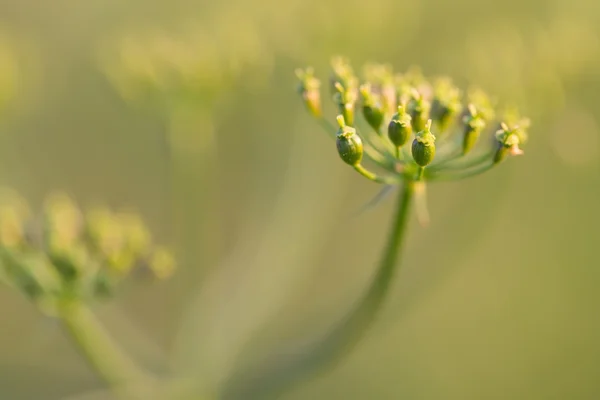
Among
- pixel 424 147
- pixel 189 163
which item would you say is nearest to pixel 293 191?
pixel 189 163

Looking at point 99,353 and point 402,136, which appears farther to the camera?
point 99,353

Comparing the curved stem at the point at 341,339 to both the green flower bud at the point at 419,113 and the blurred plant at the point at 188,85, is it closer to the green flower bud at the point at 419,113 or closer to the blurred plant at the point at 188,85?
the green flower bud at the point at 419,113

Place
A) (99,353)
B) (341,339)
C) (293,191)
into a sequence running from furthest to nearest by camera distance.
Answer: (293,191) → (99,353) → (341,339)

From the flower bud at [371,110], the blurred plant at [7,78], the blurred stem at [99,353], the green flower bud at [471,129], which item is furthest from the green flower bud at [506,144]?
the blurred plant at [7,78]

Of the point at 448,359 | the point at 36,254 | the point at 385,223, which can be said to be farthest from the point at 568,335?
the point at 36,254

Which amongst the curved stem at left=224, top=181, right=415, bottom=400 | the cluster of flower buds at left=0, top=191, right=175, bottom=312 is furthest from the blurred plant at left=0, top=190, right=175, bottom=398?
the curved stem at left=224, top=181, right=415, bottom=400

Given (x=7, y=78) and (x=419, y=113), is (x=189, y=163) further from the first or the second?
(x=419, y=113)
